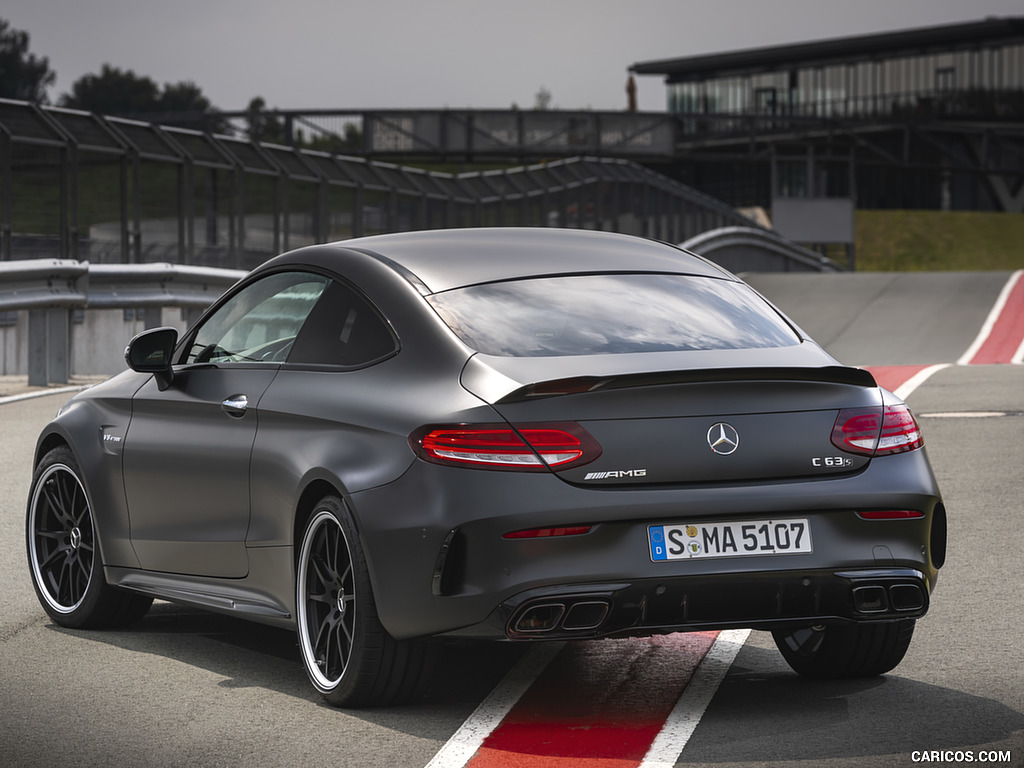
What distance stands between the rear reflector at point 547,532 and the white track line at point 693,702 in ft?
2.15

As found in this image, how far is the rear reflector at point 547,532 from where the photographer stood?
5031 mm

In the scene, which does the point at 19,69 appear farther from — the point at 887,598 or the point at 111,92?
the point at 887,598

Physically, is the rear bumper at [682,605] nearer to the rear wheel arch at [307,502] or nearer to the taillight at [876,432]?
the taillight at [876,432]

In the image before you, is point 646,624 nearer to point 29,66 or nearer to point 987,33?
point 987,33

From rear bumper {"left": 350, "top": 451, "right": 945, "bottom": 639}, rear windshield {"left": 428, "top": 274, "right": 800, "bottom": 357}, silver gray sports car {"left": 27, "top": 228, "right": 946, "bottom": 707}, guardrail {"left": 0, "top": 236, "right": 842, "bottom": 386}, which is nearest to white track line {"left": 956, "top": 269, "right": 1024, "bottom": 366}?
guardrail {"left": 0, "top": 236, "right": 842, "bottom": 386}

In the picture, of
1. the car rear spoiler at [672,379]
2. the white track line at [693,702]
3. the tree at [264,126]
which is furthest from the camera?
the tree at [264,126]

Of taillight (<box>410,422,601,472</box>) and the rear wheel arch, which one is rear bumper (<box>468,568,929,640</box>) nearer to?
taillight (<box>410,422,601,472</box>)

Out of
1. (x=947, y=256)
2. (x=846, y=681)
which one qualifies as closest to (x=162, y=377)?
(x=846, y=681)

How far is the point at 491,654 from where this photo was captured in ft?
21.8

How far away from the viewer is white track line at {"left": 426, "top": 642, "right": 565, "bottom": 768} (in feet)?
16.4

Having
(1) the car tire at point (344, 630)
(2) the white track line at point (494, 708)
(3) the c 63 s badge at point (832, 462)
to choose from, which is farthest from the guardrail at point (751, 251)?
(3) the c 63 s badge at point (832, 462)

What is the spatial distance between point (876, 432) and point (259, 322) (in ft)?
8.40

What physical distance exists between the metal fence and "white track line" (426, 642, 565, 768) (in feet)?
42.4

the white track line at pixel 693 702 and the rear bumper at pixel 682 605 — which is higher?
the rear bumper at pixel 682 605
